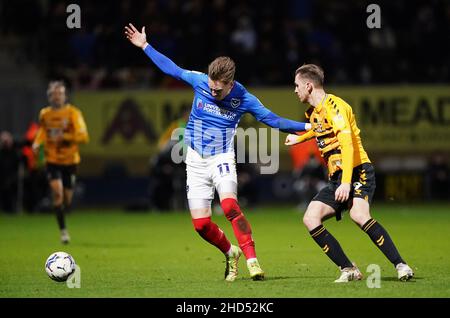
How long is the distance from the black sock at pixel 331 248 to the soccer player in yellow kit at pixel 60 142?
6.45 m

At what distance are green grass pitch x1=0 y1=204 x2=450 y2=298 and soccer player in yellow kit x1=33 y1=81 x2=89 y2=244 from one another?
0.79 m

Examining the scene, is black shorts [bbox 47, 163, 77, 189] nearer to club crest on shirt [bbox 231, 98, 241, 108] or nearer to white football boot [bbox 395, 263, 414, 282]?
club crest on shirt [bbox 231, 98, 241, 108]

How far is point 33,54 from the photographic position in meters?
24.9

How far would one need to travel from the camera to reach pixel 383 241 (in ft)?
32.9

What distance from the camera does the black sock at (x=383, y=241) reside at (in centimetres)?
1000

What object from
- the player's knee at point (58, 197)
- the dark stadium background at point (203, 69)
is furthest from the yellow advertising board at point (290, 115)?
the player's knee at point (58, 197)

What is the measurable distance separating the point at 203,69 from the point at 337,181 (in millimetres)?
13924

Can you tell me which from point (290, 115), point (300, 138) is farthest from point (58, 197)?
point (290, 115)

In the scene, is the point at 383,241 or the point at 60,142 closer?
the point at 383,241

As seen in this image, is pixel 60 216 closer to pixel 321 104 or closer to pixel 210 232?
pixel 210 232

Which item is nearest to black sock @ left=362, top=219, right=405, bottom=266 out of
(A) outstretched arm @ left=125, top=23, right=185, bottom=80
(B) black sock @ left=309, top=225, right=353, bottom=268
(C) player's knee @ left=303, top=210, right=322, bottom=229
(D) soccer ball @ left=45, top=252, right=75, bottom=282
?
(B) black sock @ left=309, top=225, right=353, bottom=268

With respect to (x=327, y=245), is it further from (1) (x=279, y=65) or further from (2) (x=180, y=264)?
(1) (x=279, y=65)
